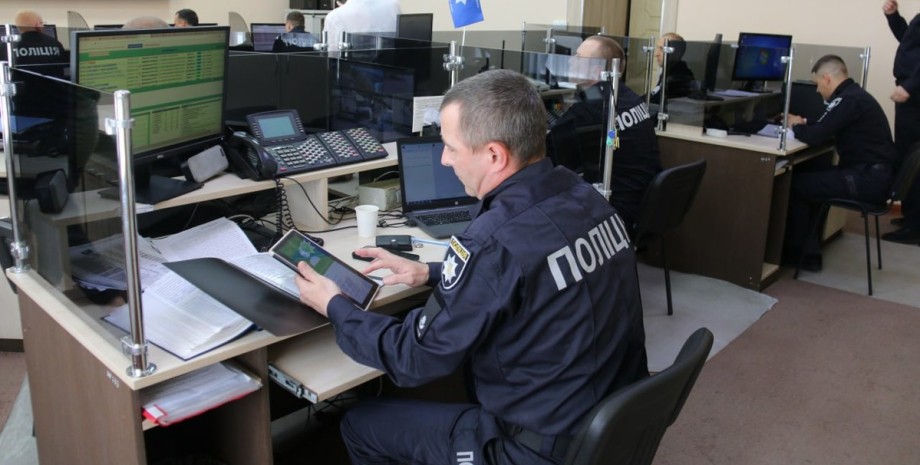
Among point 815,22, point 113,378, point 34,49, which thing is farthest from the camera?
point 815,22

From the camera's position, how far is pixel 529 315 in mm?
1476

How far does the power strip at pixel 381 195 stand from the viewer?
263 centimetres

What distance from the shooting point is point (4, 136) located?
182cm

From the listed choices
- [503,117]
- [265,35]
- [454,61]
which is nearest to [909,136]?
[454,61]

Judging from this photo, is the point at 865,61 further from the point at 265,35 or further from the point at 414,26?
the point at 265,35

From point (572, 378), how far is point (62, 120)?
1161 mm

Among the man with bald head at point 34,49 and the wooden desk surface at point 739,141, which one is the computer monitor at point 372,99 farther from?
the wooden desk surface at point 739,141

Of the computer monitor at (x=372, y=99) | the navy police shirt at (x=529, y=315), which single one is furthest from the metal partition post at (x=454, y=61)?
the navy police shirt at (x=529, y=315)

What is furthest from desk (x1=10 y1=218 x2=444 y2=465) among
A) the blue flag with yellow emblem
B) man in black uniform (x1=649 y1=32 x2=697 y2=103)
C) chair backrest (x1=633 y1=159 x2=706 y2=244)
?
man in black uniform (x1=649 y1=32 x2=697 y2=103)

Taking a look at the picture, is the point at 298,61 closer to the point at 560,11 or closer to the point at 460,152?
the point at 460,152

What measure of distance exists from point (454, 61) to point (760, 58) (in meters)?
2.80

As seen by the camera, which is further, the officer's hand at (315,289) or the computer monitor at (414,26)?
the computer monitor at (414,26)

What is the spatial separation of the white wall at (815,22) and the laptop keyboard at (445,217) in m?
3.49

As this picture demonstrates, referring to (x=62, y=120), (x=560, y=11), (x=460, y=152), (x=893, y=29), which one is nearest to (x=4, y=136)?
(x=62, y=120)
